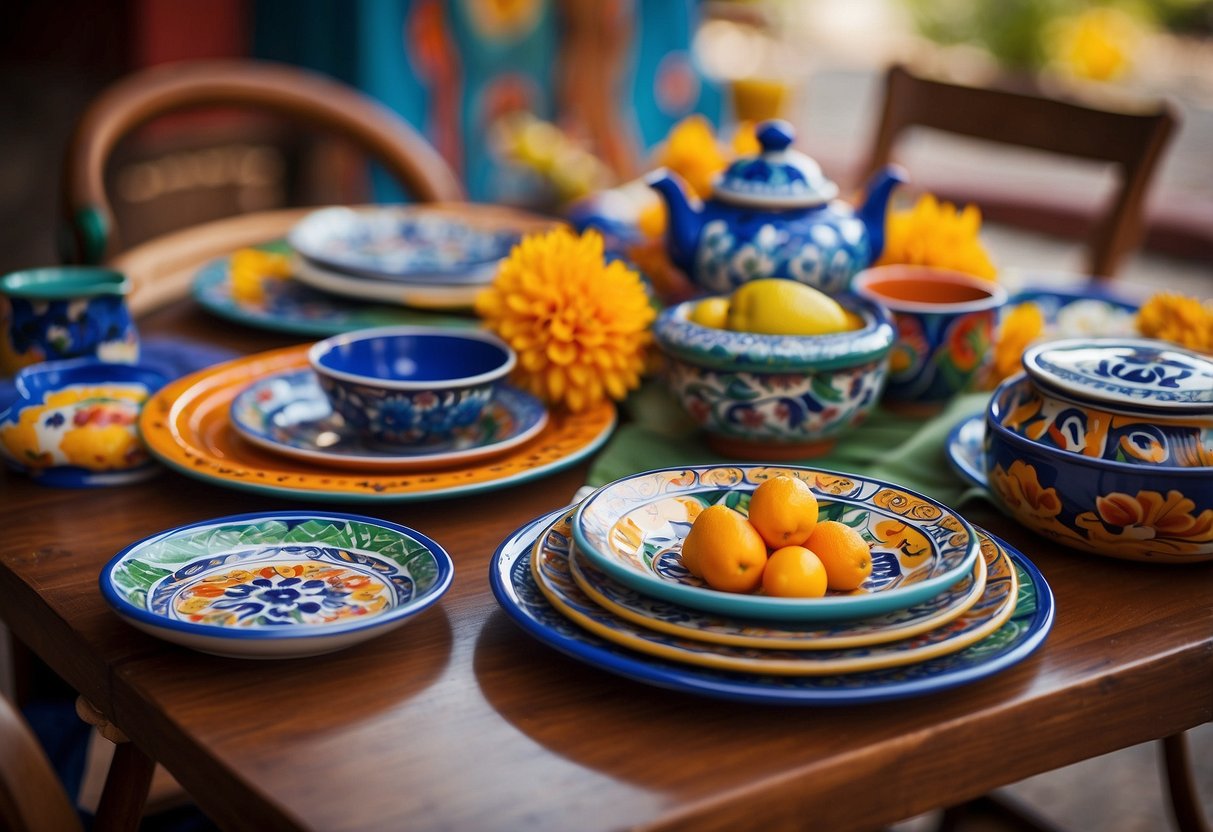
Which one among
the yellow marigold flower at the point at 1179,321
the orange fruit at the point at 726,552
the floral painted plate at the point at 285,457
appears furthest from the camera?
the yellow marigold flower at the point at 1179,321

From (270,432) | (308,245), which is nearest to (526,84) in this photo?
(308,245)

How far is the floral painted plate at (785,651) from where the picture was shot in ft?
1.84

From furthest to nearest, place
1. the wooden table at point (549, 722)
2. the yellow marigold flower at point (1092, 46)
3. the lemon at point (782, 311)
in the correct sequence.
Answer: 1. the yellow marigold flower at point (1092, 46)
2. the lemon at point (782, 311)
3. the wooden table at point (549, 722)

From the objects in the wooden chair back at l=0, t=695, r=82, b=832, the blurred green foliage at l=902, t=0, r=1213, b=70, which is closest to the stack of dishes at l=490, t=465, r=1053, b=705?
the wooden chair back at l=0, t=695, r=82, b=832

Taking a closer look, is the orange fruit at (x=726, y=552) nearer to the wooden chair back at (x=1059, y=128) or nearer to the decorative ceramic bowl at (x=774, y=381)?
the decorative ceramic bowl at (x=774, y=381)

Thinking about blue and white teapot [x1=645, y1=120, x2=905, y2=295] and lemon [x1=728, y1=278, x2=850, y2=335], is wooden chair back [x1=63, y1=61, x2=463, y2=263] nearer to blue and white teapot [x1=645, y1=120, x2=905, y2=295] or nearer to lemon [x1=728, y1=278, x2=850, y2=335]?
blue and white teapot [x1=645, y1=120, x2=905, y2=295]

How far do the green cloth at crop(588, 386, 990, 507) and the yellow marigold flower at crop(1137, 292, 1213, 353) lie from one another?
16 cm

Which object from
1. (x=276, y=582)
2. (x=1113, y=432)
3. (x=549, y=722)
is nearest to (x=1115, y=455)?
(x=1113, y=432)

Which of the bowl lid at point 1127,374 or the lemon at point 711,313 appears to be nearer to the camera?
the bowl lid at point 1127,374

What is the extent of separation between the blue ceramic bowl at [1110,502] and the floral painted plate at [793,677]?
103 mm

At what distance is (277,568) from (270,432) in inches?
10.0

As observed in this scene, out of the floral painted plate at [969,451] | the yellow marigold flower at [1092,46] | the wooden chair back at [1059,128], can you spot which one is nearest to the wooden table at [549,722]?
the floral painted plate at [969,451]

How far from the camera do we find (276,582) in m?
0.66

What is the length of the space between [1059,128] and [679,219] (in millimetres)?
783
